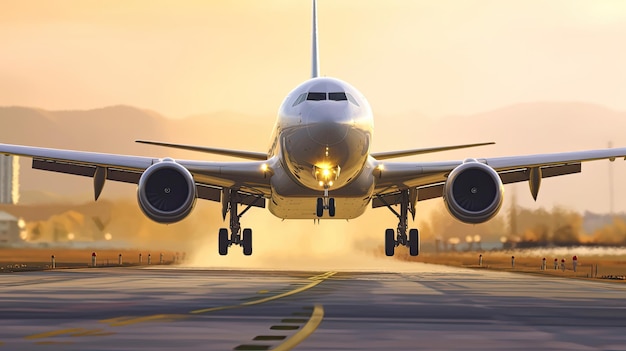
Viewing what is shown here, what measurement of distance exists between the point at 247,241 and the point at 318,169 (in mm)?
11947

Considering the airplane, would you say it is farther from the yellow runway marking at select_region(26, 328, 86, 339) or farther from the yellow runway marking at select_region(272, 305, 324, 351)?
the yellow runway marking at select_region(26, 328, 86, 339)

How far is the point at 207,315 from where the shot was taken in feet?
52.4

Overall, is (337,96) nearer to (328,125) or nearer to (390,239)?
(328,125)

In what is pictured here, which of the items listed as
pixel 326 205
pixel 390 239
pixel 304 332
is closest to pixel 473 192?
pixel 326 205

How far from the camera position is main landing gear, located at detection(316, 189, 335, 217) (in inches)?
1273

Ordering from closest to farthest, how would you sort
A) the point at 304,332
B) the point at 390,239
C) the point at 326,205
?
the point at 304,332 < the point at 326,205 < the point at 390,239

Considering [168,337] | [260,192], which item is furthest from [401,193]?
[168,337]

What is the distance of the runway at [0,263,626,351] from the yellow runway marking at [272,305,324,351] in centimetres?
1

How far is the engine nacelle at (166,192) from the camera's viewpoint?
3212cm

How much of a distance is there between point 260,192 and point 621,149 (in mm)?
12391

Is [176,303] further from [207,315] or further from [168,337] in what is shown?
[168,337]

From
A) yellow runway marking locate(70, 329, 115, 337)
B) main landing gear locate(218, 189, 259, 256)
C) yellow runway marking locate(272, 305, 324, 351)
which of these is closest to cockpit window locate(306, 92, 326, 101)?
main landing gear locate(218, 189, 259, 256)

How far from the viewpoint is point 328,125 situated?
29.0 meters

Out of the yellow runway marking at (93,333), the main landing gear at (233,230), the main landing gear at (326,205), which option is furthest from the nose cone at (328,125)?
the yellow runway marking at (93,333)
